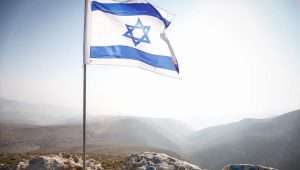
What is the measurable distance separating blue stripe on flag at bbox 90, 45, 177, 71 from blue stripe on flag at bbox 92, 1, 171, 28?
1.87m

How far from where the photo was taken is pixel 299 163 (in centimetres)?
13938

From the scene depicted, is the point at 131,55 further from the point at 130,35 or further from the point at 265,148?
the point at 265,148

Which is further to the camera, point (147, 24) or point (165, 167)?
point (165, 167)

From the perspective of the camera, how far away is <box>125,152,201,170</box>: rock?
2177 centimetres

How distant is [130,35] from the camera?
10.6 meters

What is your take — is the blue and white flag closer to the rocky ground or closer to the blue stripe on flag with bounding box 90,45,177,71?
the blue stripe on flag with bounding box 90,45,177,71

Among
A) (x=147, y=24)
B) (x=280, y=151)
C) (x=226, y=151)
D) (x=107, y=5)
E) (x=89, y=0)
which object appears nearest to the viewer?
(x=89, y=0)

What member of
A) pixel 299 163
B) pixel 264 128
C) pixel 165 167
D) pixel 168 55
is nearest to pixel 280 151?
pixel 299 163

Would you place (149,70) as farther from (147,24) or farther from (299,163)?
(299,163)

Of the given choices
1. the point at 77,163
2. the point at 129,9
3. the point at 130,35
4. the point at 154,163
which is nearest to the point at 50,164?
the point at 77,163

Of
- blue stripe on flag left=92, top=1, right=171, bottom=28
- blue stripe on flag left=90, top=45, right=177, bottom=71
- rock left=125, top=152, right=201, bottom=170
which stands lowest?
rock left=125, top=152, right=201, bottom=170

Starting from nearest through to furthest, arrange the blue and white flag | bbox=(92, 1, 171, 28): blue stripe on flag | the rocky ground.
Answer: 1. the blue and white flag
2. bbox=(92, 1, 171, 28): blue stripe on flag
3. the rocky ground

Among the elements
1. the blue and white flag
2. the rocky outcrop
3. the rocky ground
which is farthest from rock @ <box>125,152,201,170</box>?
the blue and white flag

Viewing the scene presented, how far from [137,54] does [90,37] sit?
236cm
